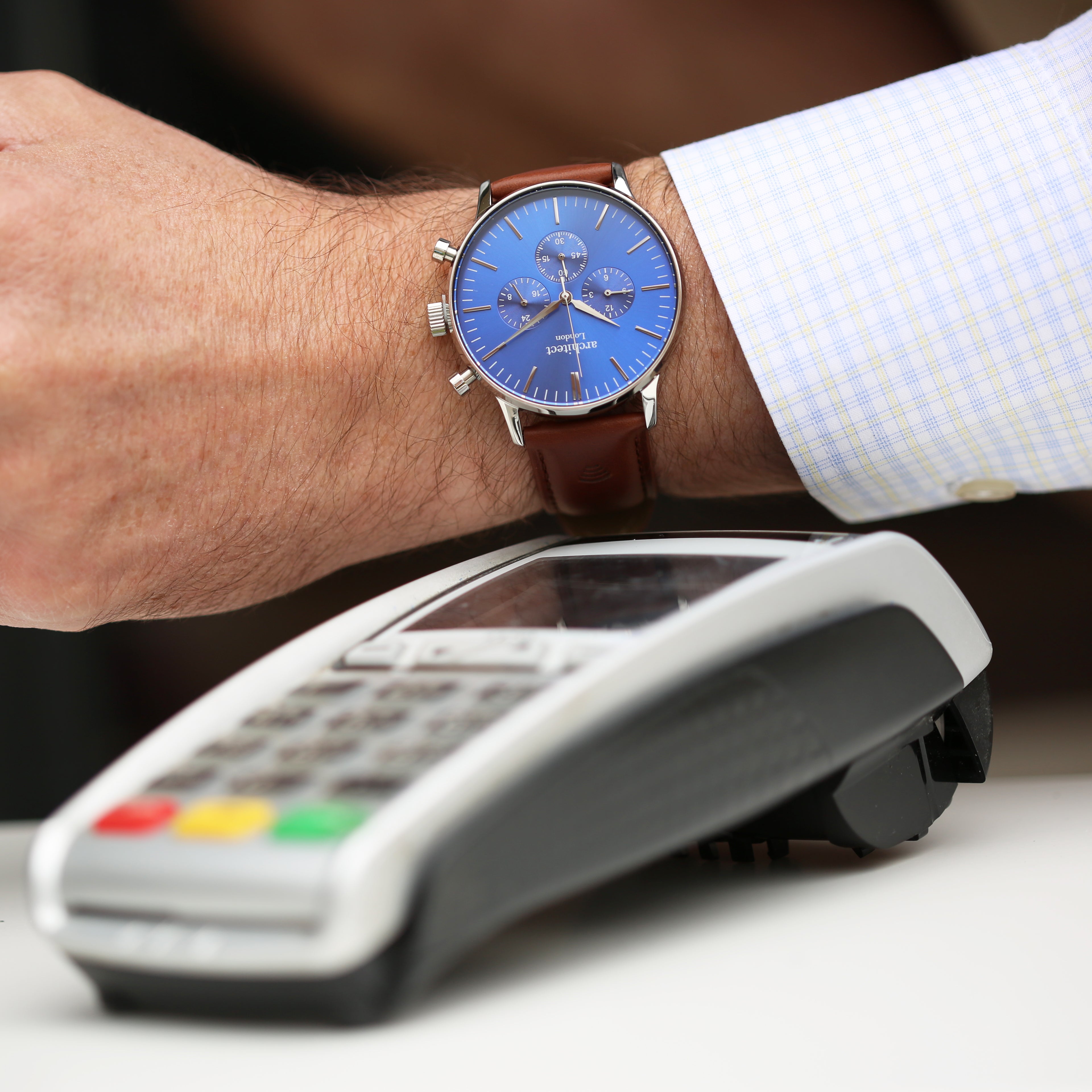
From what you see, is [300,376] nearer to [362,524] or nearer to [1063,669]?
[362,524]

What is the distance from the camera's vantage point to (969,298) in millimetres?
521

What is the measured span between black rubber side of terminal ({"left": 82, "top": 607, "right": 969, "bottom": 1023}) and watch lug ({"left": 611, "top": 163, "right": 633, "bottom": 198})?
0.30 m

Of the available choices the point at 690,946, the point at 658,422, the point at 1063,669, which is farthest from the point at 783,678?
the point at 1063,669

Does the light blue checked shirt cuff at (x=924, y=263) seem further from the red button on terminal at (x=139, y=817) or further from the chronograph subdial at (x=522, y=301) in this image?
the red button on terminal at (x=139, y=817)

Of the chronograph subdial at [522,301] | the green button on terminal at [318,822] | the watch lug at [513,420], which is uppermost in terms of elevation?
the chronograph subdial at [522,301]

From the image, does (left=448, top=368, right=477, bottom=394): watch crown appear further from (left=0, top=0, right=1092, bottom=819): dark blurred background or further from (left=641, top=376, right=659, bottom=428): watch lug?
(left=0, top=0, right=1092, bottom=819): dark blurred background

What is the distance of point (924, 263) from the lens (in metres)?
0.52

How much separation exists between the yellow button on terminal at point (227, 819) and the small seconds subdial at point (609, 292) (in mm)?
363

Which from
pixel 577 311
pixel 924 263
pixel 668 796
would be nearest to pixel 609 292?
pixel 577 311

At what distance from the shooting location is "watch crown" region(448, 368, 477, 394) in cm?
56

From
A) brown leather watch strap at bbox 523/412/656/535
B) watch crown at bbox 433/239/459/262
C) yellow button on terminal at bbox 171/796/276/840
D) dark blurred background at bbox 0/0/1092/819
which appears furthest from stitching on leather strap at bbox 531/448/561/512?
yellow button on terminal at bbox 171/796/276/840

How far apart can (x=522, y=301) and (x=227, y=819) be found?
367mm

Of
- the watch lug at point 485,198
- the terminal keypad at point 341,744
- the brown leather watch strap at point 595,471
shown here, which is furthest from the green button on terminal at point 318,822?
the watch lug at point 485,198

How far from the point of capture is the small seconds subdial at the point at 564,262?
55 centimetres
